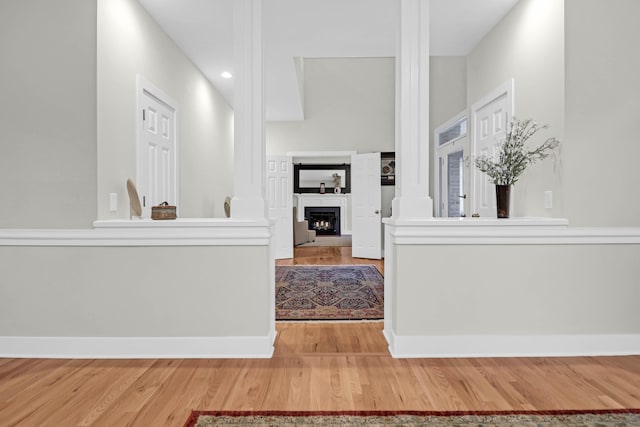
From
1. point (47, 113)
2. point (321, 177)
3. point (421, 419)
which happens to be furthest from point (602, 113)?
point (321, 177)

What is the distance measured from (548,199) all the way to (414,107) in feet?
3.90

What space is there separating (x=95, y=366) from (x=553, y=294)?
3017mm

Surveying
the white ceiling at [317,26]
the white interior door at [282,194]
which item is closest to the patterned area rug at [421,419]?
the white ceiling at [317,26]

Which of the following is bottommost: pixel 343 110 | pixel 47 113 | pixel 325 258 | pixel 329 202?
pixel 325 258

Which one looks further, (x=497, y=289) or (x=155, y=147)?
(x=155, y=147)

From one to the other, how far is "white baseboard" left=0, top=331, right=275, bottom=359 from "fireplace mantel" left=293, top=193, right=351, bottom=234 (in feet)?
28.6

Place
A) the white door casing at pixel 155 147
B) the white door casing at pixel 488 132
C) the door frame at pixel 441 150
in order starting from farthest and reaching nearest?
1. the door frame at pixel 441 150
2. the white door casing at pixel 488 132
3. the white door casing at pixel 155 147

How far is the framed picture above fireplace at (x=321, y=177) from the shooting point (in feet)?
36.7

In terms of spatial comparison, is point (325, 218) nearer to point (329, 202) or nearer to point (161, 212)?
point (329, 202)

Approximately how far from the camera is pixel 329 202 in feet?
37.0

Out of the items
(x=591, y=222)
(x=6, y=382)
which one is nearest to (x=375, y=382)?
(x=591, y=222)

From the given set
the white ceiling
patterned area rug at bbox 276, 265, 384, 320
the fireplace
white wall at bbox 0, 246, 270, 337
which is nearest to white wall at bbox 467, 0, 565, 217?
the white ceiling

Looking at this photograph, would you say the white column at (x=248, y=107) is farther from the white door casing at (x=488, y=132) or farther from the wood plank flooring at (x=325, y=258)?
the wood plank flooring at (x=325, y=258)

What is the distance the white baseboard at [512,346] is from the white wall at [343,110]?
5.69m
